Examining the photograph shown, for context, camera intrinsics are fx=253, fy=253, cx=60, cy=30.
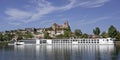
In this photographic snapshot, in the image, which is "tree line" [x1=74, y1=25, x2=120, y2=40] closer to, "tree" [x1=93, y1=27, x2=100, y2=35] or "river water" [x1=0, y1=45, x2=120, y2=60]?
"tree" [x1=93, y1=27, x2=100, y2=35]

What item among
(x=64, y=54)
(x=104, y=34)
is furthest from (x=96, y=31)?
(x=64, y=54)

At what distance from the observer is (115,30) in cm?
13625

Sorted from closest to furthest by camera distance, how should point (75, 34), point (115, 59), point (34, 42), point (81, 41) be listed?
point (115, 59)
point (81, 41)
point (34, 42)
point (75, 34)

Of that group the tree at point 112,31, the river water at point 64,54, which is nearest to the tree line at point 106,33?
the tree at point 112,31

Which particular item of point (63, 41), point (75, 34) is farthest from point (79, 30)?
point (63, 41)

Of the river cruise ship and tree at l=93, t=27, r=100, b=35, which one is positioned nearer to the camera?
the river cruise ship

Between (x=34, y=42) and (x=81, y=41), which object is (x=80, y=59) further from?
(x=34, y=42)

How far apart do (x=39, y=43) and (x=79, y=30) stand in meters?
35.7

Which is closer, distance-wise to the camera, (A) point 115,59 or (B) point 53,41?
(A) point 115,59

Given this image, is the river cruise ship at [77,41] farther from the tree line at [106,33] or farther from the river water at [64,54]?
the river water at [64,54]

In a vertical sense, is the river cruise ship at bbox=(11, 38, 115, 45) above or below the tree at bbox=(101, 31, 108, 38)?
below

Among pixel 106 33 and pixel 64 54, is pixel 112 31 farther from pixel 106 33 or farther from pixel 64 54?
pixel 64 54

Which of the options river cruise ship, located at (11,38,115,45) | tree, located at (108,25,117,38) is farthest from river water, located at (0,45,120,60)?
tree, located at (108,25,117,38)

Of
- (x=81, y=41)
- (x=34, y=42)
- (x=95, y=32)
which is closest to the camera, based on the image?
(x=81, y=41)
